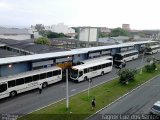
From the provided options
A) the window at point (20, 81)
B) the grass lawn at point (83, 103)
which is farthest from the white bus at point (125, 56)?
the window at point (20, 81)

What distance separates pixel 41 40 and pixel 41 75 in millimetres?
47819

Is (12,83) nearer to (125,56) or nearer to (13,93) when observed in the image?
(13,93)

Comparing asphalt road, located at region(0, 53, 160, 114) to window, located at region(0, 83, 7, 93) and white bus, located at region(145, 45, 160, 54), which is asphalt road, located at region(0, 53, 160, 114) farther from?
white bus, located at region(145, 45, 160, 54)

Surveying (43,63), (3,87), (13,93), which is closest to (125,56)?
(43,63)

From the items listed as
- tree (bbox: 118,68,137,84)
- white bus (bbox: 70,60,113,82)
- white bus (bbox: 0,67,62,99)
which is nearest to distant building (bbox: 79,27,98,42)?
white bus (bbox: 70,60,113,82)

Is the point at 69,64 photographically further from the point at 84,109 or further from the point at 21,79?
the point at 84,109

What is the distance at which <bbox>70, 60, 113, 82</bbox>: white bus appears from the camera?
116 feet

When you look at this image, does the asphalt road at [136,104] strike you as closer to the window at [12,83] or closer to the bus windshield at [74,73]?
the bus windshield at [74,73]

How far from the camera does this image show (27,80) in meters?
29.2

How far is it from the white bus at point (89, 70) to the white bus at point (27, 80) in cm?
250

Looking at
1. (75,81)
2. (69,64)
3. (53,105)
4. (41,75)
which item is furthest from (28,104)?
(69,64)

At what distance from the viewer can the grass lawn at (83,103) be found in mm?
21875

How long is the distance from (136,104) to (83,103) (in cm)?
662

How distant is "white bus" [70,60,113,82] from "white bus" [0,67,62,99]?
8.20 feet
